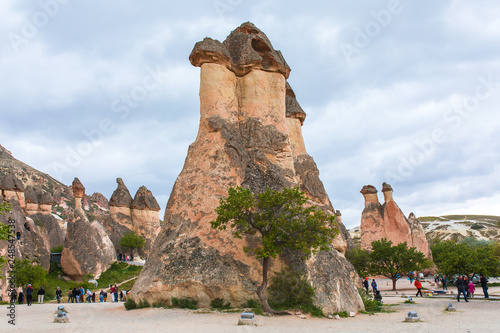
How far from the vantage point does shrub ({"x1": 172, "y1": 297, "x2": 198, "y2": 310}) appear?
50.0 feet

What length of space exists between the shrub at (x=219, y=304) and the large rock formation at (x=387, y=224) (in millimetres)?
32628

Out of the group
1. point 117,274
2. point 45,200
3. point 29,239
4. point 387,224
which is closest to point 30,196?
point 45,200

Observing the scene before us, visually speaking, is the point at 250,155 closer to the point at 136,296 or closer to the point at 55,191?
the point at 136,296

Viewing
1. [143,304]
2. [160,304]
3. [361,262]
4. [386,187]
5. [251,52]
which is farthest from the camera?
[386,187]

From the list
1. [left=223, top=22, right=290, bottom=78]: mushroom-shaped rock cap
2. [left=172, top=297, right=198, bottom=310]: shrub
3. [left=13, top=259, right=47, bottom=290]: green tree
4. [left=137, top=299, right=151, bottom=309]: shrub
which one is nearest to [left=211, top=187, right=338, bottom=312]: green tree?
[left=172, top=297, right=198, bottom=310]: shrub

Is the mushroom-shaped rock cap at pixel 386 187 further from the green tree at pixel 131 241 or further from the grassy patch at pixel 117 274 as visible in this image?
the grassy patch at pixel 117 274

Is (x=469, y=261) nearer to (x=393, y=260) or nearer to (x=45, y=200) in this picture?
(x=393, y=260)

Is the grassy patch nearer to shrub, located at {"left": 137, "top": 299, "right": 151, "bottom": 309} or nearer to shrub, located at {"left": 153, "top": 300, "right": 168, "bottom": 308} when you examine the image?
shrub, located at {"left": 137, "top": 299, "right": 151, "bottom": 309}

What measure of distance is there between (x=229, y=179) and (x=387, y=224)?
3203 cm

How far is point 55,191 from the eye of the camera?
9600cm

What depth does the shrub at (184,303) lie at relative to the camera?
15.2 meters

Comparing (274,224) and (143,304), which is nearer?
(274,224)

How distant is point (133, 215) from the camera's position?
4606cm

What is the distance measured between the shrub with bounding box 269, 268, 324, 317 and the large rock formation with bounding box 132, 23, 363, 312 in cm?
36
